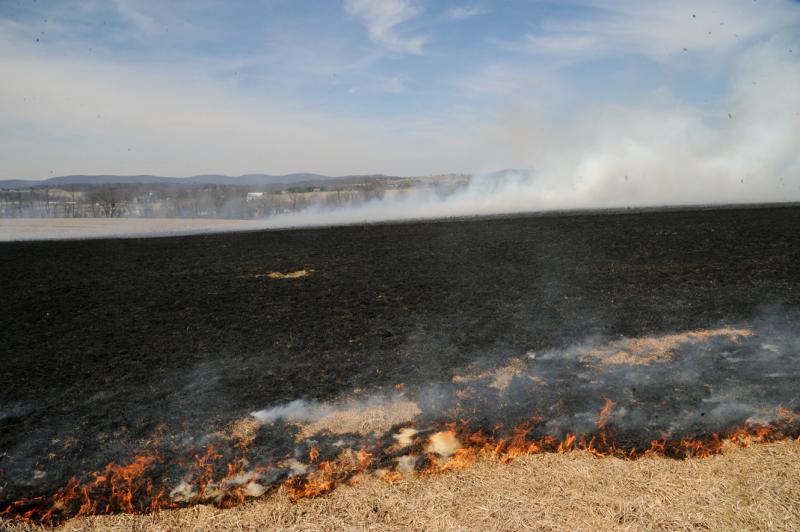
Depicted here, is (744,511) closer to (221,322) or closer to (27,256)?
(221,322)

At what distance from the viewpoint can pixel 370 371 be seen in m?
8.45

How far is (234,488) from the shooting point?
5.40m

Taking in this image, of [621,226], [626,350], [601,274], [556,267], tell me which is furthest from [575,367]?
[621,226]

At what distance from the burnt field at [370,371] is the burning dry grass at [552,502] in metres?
0.36

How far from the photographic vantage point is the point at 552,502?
4.80 metres

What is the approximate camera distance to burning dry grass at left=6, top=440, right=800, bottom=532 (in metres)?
4.54

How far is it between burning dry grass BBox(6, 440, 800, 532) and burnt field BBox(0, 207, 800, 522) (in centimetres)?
36

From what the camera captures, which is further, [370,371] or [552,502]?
[370,371]

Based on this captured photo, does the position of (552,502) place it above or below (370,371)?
below

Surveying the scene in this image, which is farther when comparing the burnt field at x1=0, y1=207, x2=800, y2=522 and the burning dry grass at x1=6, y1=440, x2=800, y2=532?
the burnt field at x1=0, y1=207, x2=800, y2=522

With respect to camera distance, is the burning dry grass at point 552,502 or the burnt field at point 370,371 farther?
the burnt field at point 370,371

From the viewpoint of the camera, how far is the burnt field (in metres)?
5.89

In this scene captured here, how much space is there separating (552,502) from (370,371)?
418 cm

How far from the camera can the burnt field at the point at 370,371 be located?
5895 millimetres
